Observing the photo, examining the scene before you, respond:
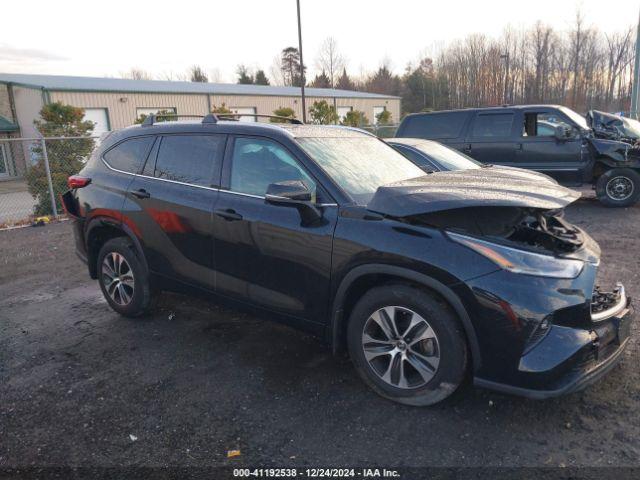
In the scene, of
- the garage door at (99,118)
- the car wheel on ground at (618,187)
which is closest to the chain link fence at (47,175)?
the car wheel on ground at (618,187)

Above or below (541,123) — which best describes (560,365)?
below

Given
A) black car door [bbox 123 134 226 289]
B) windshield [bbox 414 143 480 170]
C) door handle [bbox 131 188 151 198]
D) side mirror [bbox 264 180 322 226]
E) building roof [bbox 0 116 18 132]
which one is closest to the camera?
side mirror [bbox 264 180 322 226]

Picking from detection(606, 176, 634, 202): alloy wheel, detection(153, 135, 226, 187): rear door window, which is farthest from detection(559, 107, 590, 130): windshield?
detection(153, 135, 226, 187): rear door window

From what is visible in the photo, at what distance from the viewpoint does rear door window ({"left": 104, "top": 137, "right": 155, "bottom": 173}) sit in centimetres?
446

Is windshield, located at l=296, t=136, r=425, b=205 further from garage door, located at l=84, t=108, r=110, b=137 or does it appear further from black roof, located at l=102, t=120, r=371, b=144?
garage door, located at l=84, t=108, r=110, b=137

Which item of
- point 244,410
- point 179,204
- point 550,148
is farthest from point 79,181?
point 550,148

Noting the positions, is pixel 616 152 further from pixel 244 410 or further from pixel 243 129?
pixel 244 410

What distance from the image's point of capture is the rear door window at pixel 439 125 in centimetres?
1061

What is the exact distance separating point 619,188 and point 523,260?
336 inches

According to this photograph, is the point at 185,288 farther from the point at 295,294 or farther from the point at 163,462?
the point at 163,462

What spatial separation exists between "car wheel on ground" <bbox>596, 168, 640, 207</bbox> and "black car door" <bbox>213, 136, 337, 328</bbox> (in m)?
8.54

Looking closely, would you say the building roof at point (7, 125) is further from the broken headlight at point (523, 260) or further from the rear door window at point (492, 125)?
the broken headlight at point (523, 260)

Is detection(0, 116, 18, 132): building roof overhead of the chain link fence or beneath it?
overhead

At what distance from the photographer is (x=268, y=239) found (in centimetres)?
348
